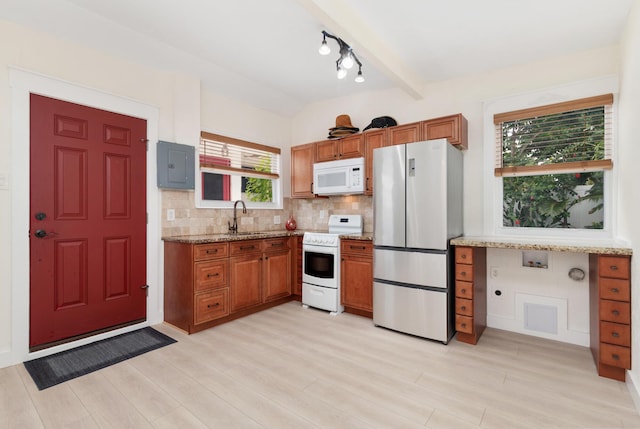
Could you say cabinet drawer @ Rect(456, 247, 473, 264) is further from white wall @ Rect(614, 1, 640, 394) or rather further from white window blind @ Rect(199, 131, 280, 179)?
white window blind @ Rect(199, 131, 280, 179)

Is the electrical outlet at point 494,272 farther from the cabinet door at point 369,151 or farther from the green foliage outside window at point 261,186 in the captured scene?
the green foliage outside window at point 261,186

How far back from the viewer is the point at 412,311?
9.84 feet

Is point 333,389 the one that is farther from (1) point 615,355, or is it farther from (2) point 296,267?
(2) point 296,267

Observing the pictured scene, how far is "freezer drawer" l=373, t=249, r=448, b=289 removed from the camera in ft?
9.37

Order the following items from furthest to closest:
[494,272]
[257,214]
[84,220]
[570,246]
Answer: [257,214]
[494,272]
[84,220]
[570,246]

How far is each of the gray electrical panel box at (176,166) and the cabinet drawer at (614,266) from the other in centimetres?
376

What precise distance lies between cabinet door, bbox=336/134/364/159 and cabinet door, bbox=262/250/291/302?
1.50m

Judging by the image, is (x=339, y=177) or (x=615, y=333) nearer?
(x=615, y=333)

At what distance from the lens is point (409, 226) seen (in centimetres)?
302

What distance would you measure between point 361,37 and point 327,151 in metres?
1.81

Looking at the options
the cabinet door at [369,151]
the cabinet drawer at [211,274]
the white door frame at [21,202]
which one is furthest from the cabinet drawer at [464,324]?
the white door frame at [21,202]

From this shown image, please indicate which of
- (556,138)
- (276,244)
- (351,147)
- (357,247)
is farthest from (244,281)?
(556,138)

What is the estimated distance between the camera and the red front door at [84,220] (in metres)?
2.55

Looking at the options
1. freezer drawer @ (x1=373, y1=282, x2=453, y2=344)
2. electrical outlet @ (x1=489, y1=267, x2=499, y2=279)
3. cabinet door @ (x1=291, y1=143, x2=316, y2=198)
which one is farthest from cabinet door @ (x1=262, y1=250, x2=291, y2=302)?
electrical outlet @ (x1=489, y1=267, x2=499, y2=279)
